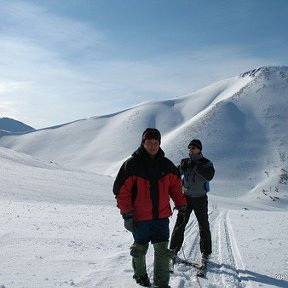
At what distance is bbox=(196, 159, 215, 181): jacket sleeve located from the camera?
8508 mm

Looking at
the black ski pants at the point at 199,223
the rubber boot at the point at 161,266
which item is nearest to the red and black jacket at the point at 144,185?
the rubber boot at the point at 161,266

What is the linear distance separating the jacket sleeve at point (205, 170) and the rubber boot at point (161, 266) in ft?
7.89

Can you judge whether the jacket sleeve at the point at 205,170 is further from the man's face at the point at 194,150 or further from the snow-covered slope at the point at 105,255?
the snow-covered slope at the point at 105,255

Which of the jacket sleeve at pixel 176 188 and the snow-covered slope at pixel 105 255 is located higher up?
the jacket sleeve at pixel 176 188

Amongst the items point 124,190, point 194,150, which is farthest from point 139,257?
point 194,150

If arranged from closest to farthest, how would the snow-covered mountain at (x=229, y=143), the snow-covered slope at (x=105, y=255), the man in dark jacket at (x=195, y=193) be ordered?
1. the snow-covered slope at (x=105, y=255)
2. the man in dark jacket at (x=195, y=193)
3. the snow-covered mountain at (x=229, y=143)

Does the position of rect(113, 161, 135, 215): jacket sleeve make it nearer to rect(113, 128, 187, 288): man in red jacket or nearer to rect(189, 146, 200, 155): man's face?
rect(113, 128, 187, 288): man in red jacket

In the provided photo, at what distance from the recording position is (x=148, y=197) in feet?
20.9

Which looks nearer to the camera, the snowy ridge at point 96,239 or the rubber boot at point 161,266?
the rubber boot at point 161,266

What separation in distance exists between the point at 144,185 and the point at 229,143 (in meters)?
142

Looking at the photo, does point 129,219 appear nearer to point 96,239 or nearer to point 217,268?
point 217,268

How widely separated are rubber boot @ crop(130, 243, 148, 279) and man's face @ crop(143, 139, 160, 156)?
1456 mm

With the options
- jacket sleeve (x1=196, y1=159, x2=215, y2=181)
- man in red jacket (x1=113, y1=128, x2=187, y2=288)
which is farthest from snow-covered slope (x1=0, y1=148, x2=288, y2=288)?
jacket sleeve (x1=196, y1=159, x2=215, y2=181)

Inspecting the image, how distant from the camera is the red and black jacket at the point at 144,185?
6289mm
